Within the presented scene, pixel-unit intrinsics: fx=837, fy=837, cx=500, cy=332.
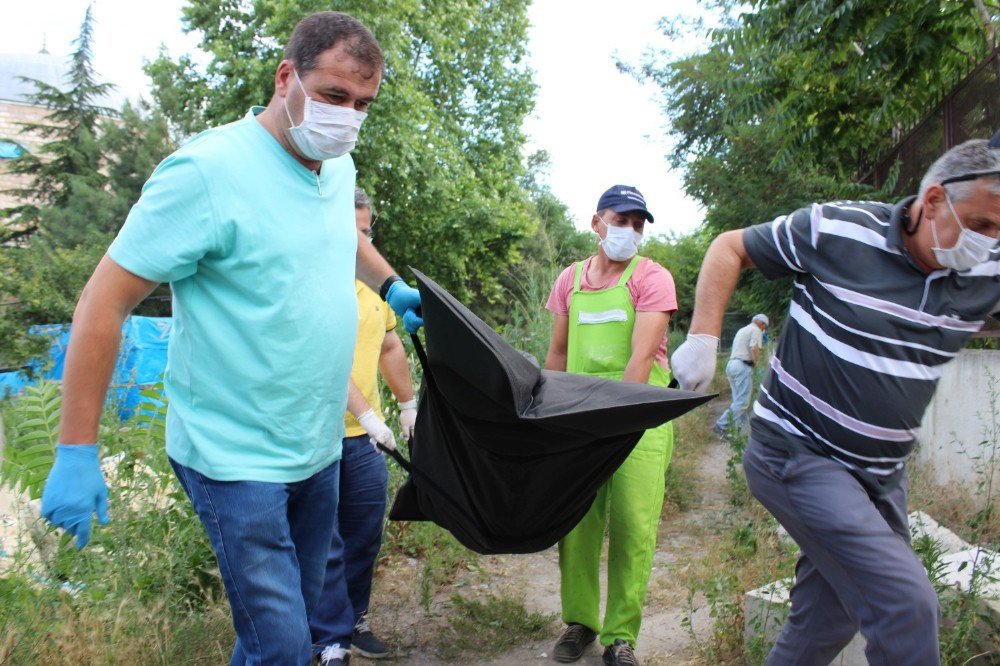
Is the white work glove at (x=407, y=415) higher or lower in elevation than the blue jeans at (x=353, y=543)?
higher

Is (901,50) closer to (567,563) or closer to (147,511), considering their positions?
(567,563)

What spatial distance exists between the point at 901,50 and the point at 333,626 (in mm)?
6814

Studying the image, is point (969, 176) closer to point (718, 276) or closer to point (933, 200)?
point (933, 200)

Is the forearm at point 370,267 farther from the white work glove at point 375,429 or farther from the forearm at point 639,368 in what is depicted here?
the forearm at point 639,368

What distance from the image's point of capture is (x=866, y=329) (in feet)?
8.54

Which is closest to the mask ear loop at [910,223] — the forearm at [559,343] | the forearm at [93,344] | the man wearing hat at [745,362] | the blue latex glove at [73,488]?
the forearm at [559,343]

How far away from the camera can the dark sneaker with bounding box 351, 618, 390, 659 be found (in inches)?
157

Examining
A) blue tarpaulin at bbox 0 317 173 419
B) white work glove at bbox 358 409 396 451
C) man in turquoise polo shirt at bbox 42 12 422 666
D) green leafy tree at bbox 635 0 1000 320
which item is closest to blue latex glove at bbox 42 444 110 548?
man in turquoise polo shirt at bbox 42 12 422 666

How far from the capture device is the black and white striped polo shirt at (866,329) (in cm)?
260

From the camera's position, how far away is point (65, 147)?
2756 centimetres

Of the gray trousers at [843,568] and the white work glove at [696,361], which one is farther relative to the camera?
the white work glove at [696,361]

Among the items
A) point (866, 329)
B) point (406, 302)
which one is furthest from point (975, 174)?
point (406, 302)

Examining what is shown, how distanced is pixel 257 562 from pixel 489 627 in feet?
7.55

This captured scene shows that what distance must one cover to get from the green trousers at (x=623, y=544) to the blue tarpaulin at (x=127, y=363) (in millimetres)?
2079
